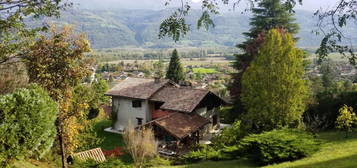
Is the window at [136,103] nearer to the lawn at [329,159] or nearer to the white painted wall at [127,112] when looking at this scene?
the white painted wall at [127,112]

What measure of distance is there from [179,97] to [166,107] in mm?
1859

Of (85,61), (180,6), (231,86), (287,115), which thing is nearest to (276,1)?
(231,86)

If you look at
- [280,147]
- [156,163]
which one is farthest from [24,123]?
[280,147]

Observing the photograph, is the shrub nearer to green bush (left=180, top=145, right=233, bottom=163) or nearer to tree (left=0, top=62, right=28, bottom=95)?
green bush (left=180, top=145, right=233, bottom=163)

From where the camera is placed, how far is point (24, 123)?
10.8 m

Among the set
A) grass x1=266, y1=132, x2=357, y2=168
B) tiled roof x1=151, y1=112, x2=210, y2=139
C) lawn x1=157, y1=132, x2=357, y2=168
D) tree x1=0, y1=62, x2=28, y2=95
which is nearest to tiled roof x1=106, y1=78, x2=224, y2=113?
tiled roof x1=151, y1=112, x2=210, y2=139

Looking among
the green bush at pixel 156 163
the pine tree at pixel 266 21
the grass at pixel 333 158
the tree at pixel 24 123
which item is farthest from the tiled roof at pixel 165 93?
the tree at pixel 24 123

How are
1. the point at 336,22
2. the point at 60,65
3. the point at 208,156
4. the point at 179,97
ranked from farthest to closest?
the point at 179,97 → the point at 208,156 → the point at 60,65 → the point at 336,22

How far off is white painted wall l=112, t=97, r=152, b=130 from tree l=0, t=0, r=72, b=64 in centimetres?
2186

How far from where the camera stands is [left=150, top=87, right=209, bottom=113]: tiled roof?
29936 mm

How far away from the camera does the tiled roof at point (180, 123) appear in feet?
86.5

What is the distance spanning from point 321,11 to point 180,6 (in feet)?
12.0

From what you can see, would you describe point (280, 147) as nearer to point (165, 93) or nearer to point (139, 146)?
point (139, 146)

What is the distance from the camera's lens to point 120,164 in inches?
565
